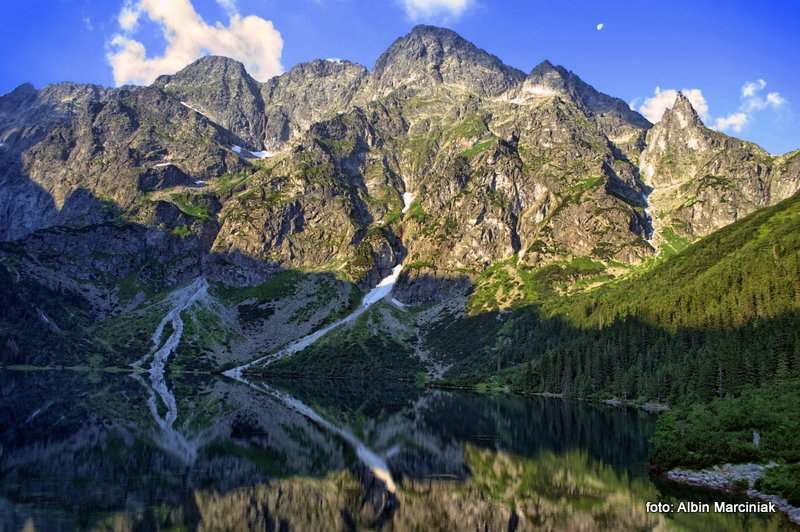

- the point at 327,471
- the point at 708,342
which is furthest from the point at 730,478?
the point at 708,342

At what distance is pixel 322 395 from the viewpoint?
179875mm

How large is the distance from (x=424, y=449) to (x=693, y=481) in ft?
117

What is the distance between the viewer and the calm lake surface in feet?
157

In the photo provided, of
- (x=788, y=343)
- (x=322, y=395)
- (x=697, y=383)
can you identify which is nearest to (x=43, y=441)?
(x=322, y=395)

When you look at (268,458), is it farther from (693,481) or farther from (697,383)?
(697,383)

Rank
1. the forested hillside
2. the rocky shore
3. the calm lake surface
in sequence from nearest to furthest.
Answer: the calm lake surface < the rocky shore < the forested hillside

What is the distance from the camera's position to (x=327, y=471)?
228ft

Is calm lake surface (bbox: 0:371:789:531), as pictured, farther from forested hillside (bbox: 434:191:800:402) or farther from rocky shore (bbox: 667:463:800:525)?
forested hillside (bbox: 434:191:800:402)

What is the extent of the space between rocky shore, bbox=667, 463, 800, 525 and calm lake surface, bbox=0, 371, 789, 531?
9.47 ft

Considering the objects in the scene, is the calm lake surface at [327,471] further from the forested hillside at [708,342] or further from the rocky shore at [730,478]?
the forested hillside at [708,342]

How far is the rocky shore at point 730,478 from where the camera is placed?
2001 inches

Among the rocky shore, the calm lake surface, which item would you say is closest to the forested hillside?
the calm lake surface

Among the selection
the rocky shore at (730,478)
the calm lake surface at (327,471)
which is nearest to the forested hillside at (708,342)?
the calm lake surface at (327,471)

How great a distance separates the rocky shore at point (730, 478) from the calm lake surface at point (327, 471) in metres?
2.89
